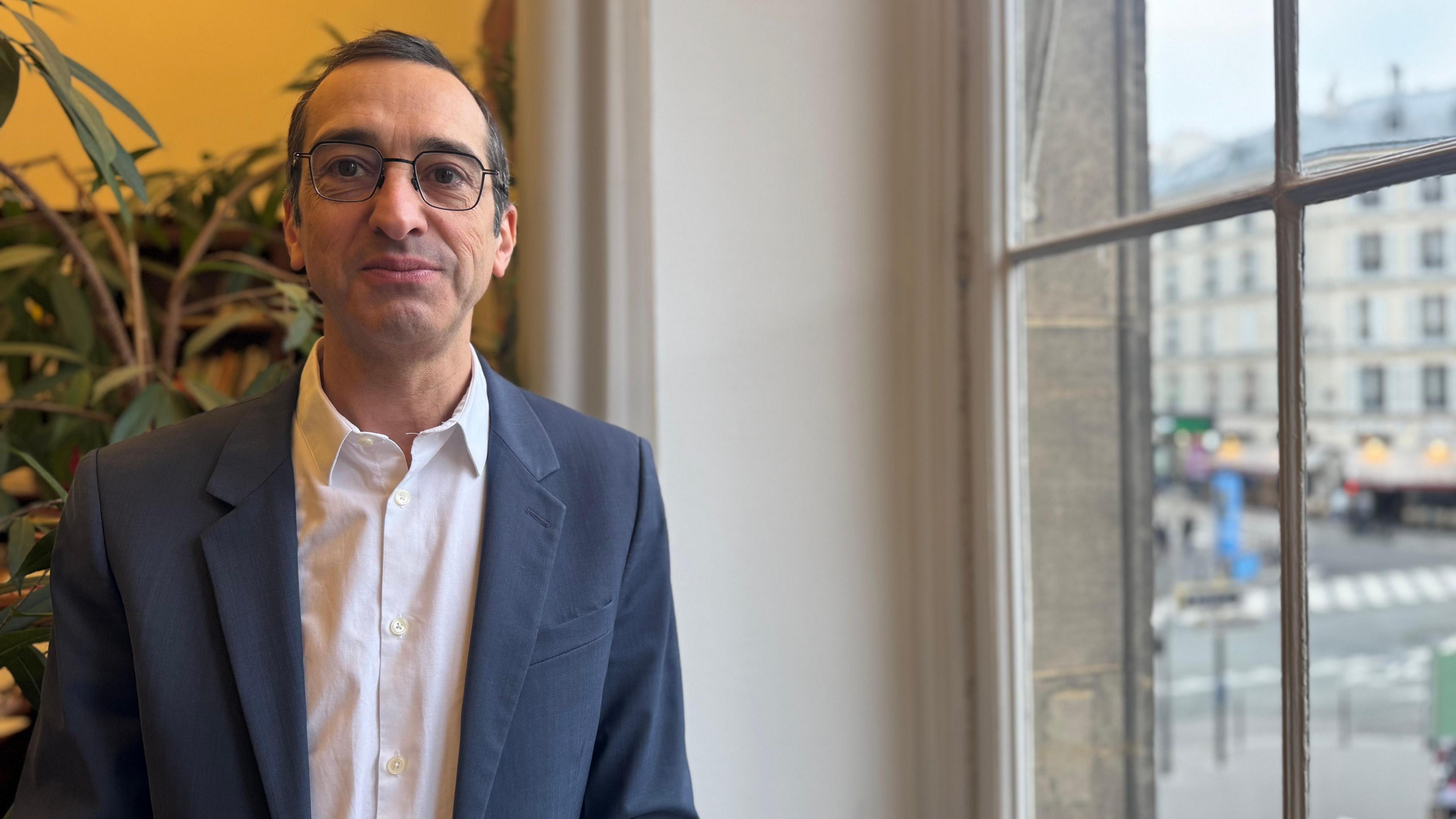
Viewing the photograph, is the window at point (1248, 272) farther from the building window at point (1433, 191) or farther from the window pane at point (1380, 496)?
the building window at point (1433, 191)

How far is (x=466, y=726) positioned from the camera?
91 centimetres

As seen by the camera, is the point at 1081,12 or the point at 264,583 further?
the point at 1081,12

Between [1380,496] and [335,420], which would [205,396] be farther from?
[1380,496]

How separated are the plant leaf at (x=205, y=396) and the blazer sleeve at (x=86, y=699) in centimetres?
55

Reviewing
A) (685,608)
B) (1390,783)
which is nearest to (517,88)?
(685,608)

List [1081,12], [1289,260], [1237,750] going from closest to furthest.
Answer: [1289,260] → [1081,12] → [1237,750]

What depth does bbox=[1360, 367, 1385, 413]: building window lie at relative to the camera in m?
2.58

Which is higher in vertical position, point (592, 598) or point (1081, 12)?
point (1081, 12)

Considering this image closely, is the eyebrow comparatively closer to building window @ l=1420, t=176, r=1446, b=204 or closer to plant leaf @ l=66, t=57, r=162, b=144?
plant leaf @ l=66, t=57, r=162, b=144

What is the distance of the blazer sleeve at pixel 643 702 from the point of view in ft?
3.36

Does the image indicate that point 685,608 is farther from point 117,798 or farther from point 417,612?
point 117,798

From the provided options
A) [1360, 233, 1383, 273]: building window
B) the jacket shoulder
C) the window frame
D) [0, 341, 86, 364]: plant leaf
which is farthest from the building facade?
[0, 341, 86, 364]: plant leaf

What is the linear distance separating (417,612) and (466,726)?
0.12m

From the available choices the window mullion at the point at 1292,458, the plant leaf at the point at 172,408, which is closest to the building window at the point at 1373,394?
the window mullion at the point at 1292,458
